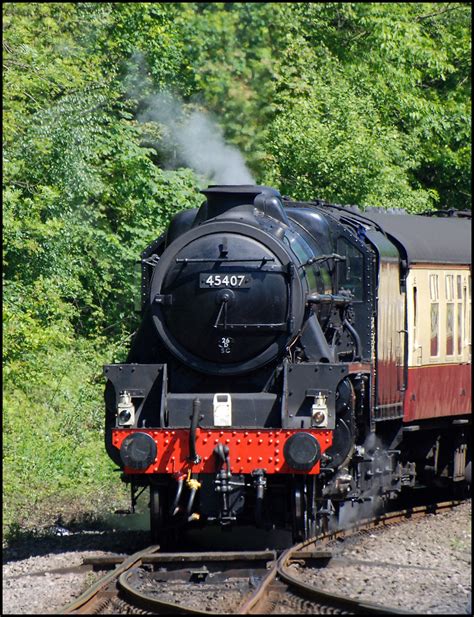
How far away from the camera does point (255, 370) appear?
9320 millimetres

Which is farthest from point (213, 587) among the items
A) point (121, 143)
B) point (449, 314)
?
point (121, 143)

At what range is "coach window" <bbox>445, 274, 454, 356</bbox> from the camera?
1268cm

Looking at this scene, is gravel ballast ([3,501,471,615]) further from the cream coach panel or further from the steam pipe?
the cream coach panel

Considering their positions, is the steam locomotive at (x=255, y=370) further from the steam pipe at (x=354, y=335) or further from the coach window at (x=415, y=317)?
the coach window at (x=415, y=317)

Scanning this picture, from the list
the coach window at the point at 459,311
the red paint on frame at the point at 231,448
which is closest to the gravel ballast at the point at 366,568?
the red paint on frame at the point at 231,448

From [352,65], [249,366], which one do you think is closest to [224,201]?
[249,366]

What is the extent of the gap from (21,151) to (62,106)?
831mm

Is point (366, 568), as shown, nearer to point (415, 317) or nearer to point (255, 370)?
point (255, 370)

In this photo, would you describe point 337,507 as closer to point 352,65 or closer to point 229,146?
point 229,146

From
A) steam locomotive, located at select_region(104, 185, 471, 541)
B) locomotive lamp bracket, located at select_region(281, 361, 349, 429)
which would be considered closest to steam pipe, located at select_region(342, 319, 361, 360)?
steam locomotive, located at select_region(104, 185, 471, 541)

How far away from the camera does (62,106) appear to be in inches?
567

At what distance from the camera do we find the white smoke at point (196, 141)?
1541 cm

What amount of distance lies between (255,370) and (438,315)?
12.3 ft

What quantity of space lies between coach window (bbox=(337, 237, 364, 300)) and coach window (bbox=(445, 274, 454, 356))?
8.52ft
